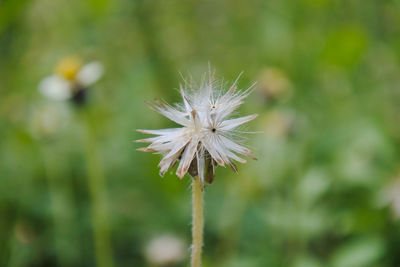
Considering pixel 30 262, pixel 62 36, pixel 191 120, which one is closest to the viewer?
pixel 191 120

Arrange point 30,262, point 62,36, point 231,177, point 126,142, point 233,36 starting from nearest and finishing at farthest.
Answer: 1. point 30,262
2. point 231,177
3. point 126,142
4. point 62,36
5. point 233,36

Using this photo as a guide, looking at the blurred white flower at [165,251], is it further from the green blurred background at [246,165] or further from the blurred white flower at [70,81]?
the blurred white flower at [70,81]

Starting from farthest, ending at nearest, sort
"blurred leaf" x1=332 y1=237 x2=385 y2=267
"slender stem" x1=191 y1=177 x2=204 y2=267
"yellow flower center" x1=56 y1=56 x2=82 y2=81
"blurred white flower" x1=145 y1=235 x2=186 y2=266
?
"yellow flower center" x1=56 y1=56 x2=82 y2=81, "blurred white flower" x1=145 y1=235 x2=186 y2=266, "blurred leaf" x1=332 y1=237 x2=385 y2=267, "slender stem" x1=191 y1=177 x2=204 y2=267

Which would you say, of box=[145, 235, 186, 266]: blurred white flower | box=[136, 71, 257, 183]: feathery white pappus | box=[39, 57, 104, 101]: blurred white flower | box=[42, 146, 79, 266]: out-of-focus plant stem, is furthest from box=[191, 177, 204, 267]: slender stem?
box=[42, 146, 79, 266]: out-of-focus plant stem

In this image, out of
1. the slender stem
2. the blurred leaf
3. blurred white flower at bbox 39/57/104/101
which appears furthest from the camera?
blurred white flower at bbox 39/57/104/101

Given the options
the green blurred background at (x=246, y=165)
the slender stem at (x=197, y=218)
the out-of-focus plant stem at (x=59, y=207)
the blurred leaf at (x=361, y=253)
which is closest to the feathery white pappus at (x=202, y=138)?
the slender stem at (x=197, y=218)

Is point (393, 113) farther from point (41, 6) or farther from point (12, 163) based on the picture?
point (41, 6)

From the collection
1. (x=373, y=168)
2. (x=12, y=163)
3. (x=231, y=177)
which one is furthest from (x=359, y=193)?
(x=12, y=163)

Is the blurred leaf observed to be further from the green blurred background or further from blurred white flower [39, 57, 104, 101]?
blurred white flower [39, 57, 104, 101]
